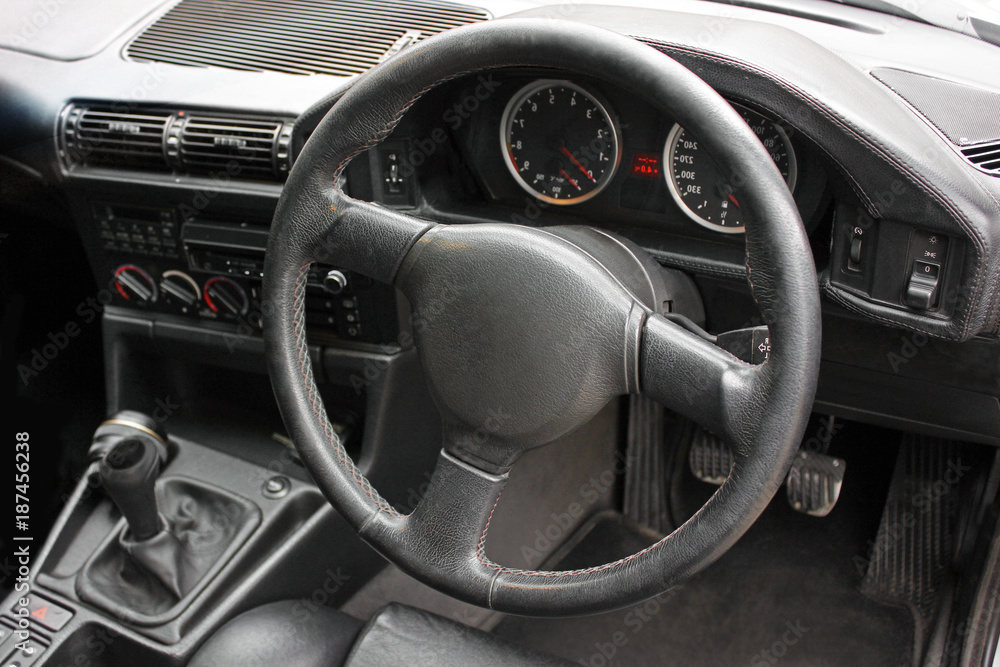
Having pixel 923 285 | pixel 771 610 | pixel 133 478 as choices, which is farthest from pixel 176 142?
pixel 771 610

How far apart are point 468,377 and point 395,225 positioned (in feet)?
0.70

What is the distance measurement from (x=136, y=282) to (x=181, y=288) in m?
0.11

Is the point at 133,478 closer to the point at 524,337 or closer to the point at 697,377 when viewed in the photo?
the point at 524,337

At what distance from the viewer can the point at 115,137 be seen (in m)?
1.63

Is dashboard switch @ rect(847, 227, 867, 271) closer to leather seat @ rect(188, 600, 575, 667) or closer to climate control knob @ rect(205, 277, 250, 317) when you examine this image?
leather seat @ rect(188, 600, 575, 667)

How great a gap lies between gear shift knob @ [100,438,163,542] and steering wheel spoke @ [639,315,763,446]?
2.82 ft

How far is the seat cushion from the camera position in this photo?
1.17 m

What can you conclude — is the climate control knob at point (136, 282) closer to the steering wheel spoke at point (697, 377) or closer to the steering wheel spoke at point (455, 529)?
the steering wheel spoke at point (455, 529)

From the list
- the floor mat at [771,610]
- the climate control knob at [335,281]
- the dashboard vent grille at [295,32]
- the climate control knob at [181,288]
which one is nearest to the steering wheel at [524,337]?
the climate control knob at [335,281]

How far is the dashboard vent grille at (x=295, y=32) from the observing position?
5.22ft

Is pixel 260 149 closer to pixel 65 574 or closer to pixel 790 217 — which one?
pixel 65 574

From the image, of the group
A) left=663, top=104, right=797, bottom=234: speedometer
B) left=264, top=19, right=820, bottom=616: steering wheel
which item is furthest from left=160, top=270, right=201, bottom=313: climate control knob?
A: left=663, top=104, right=797, bottom=234: speedometer

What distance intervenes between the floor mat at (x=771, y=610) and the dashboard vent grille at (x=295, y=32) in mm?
1229

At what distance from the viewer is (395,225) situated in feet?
3.58
